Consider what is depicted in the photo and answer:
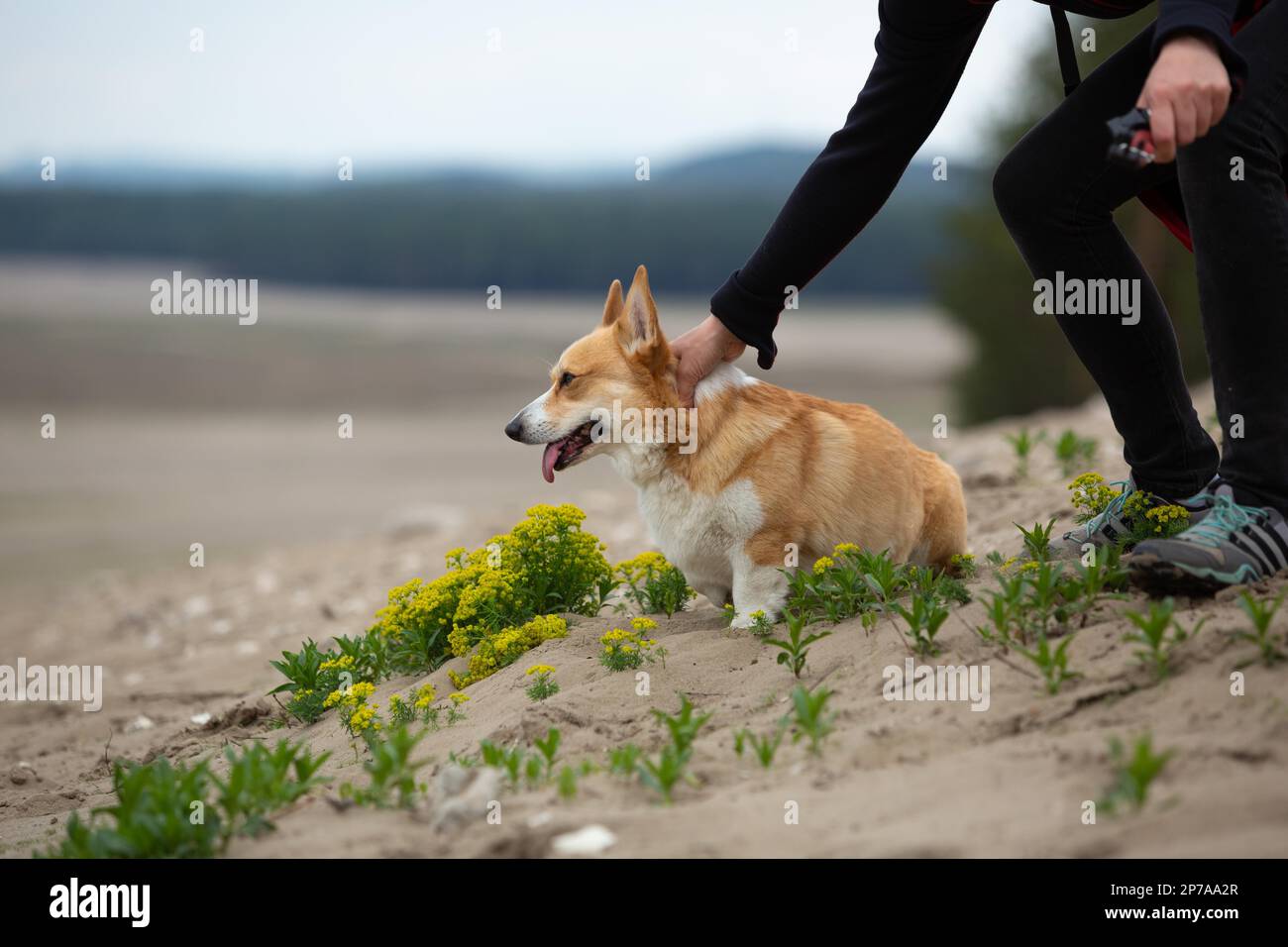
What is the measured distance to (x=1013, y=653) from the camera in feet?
11.1

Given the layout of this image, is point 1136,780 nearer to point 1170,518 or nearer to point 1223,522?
point 1223,522

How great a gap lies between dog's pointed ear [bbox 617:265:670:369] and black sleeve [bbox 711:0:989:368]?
9.9 inches

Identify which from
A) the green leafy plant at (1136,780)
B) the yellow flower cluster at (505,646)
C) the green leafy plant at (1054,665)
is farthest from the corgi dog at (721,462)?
the green leafy plant at (1136,780)

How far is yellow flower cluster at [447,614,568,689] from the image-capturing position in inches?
179

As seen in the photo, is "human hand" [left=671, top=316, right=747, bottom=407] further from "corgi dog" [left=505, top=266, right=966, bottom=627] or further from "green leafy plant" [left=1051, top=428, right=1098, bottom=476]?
"green leafy plant" [left=1051, top=428, right=1098, bottom=476]

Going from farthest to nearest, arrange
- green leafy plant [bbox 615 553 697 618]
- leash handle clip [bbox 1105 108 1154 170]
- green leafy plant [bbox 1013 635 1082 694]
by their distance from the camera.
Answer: green leafy plant [bbox 615 553 697 618] < green leafy plant [bbox 1013 635 1082 694] < leash handle clip [bbox 1105 108 1154 170]

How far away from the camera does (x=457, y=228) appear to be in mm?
46219

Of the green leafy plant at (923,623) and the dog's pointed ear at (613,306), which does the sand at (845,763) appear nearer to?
the green leafy plant at (923,623)

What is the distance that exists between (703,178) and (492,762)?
50906 millimetres

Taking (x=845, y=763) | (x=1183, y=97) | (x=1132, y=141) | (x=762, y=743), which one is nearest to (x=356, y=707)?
(x=762, y=743)

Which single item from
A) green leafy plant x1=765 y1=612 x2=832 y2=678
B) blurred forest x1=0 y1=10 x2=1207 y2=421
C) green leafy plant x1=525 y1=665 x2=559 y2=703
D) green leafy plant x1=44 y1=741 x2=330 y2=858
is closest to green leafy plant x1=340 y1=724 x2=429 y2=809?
green leafy plant x1=44 y1=741 x2=330 y2=858

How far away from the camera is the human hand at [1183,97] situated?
287 cm

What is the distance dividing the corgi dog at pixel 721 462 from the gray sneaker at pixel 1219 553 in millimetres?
1407
